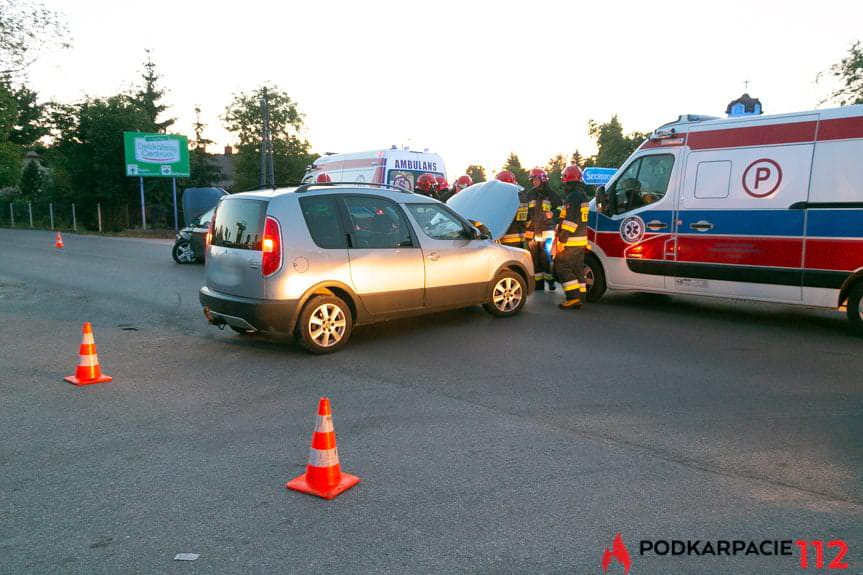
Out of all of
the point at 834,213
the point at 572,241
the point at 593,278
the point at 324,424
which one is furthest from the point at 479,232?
the point at 324,424

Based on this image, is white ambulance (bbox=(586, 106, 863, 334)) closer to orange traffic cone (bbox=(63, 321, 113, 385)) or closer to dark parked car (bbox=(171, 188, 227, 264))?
orange traffic cone (bbox=(63, 321, 113, 385))

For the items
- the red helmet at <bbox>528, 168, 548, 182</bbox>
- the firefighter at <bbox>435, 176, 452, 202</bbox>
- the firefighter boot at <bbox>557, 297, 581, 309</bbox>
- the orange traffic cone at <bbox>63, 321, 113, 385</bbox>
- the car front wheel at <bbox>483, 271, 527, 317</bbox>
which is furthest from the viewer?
the firefighter at <bbox>435, 176, 452, 202</bbox>

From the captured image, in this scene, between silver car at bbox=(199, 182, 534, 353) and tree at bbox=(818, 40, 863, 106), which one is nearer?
silver car at bbox=(199, 182, 534, 353)

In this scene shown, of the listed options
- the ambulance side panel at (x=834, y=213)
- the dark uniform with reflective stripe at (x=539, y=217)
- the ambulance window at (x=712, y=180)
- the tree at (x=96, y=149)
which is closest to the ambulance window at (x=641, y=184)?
the ambulance window at (x=712, y=180)

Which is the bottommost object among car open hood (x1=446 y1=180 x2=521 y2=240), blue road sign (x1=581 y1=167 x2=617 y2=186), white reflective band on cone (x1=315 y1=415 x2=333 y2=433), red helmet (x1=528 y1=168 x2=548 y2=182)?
white reflective band on cone (x1=315 y1=415 x2=333 y2=433)

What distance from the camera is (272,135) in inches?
3083

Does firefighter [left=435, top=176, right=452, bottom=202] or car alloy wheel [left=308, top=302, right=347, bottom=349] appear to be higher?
firefighter [left=435, top=176, right=452, bottom=202]

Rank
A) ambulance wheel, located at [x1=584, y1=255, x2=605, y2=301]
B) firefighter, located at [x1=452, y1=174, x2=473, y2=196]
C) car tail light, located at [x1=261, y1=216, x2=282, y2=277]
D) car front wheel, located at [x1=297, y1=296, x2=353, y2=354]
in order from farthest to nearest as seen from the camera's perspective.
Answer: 1. firefighter, located at [x1=452, y1=174, x2=473, y2=196]
2. ambulance wheel, located at [x1=584, y1=255, x2=605, y2=301]
3. car front wheel, located at [x1=297, y1=296, x2=353, y2=354]
4. car tail light, located at [x1=261, y1=216, x2=282, y2=277]

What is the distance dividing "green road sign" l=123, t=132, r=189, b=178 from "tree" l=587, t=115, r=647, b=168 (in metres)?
37.7

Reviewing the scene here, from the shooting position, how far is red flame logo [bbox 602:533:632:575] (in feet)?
10.3

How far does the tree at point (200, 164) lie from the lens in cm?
5241

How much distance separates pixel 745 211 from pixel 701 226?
0.62 m

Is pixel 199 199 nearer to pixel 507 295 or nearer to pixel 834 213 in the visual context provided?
pixel 507 295

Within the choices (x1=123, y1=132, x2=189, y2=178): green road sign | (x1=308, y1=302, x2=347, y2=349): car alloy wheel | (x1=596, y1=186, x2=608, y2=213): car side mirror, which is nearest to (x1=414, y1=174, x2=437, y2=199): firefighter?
(x1=596, y1=186, x2=608, y2=213): car side mirror
